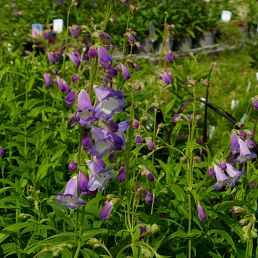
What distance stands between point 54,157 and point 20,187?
14.3 inches

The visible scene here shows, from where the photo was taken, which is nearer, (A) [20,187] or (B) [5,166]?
(A) [20,187]

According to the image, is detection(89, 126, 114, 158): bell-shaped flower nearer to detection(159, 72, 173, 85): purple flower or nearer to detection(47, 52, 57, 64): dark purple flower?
detection(159, 72, 173, 85): purple flower

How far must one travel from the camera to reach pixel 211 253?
3.42m

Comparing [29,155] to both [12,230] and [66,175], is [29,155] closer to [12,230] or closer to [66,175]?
[66,175]

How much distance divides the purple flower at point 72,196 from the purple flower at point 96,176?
6 centimetres

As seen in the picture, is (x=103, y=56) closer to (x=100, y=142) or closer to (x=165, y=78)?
(x=100, y=142)

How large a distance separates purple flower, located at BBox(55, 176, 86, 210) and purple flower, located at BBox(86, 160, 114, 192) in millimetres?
65

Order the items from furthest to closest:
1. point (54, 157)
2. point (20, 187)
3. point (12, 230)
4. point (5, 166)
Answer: point (5, 166), point (54, 157), point (20, 187), point (12, 230)

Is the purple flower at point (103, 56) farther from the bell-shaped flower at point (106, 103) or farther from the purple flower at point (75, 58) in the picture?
the purple flower at point (75, 58)

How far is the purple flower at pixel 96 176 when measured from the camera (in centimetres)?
260

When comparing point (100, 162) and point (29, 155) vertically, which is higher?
point (100, 162)

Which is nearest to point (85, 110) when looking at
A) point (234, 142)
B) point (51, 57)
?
point (234, 142)

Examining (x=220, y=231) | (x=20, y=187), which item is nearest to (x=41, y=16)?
(x=20, y=187)

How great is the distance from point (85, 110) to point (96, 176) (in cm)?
28
